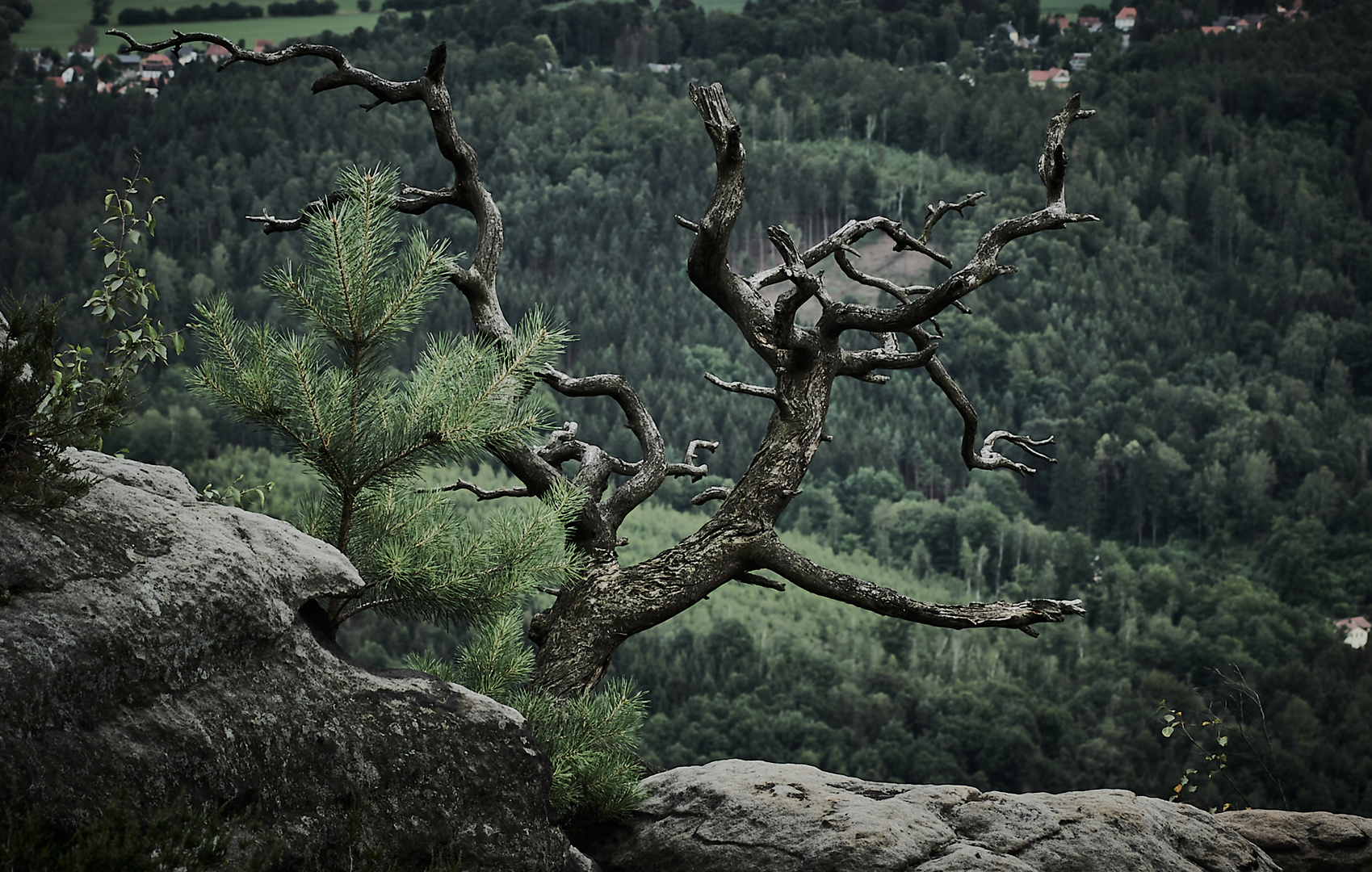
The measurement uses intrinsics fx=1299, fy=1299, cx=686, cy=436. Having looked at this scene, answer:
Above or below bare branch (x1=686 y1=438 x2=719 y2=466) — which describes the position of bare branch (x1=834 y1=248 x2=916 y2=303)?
above

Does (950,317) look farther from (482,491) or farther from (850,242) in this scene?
(482,491)

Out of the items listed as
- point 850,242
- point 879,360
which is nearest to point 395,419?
point 879,360

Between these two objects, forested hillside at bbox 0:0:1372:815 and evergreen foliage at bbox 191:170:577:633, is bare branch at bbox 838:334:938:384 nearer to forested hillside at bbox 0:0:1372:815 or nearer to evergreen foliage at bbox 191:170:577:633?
evergreen foliage at bbox 191:170:577:633

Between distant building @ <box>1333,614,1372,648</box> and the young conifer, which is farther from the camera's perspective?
distant building @ <box>1333,614,1372,648</box>

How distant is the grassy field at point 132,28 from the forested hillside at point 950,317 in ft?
27.0

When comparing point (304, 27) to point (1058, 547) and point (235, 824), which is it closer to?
point (1058, 547)

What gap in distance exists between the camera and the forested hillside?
292ft

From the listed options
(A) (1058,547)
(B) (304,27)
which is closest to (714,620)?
(A) (1058,547)

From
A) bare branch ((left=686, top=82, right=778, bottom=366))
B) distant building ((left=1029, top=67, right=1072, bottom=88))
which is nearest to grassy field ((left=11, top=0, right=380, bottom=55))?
distant building ((left=1029, top=67, right=1072, bottom=88))

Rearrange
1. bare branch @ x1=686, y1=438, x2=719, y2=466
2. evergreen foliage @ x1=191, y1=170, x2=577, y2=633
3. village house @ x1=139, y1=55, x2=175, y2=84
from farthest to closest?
village house @ x1=139, y1=55, x2=175, y2=84, bare branch @ x1=686, y1=438, x2=719, y2=466, evergreen foliage @ x1=191, y1=170, x2=577, y2=633

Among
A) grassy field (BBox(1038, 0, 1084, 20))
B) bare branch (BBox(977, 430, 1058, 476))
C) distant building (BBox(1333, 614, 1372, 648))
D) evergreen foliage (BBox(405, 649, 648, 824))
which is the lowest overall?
distant building (BBox(1333, 614, 1372, 648))

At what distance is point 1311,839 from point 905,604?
2117 mm

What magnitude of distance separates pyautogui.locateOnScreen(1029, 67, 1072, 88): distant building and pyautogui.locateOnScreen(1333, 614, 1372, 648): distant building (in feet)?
302

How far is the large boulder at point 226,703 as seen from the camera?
343 cm
